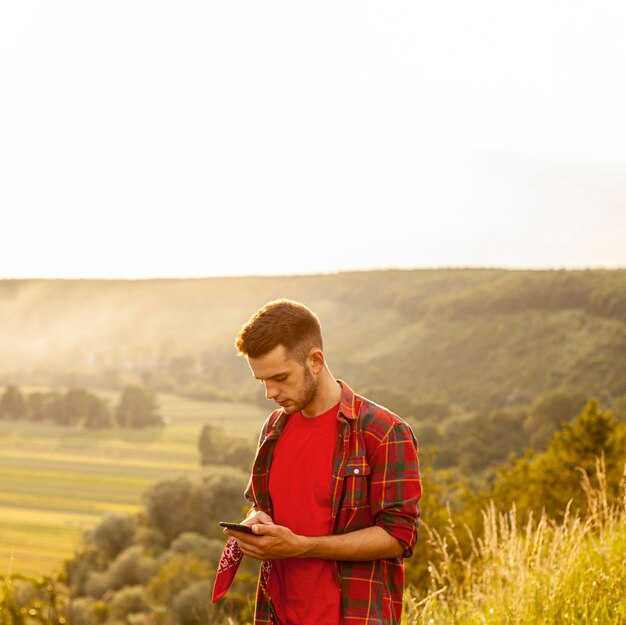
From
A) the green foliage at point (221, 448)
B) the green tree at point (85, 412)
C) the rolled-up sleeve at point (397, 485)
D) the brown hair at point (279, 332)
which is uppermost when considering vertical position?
the brown hair at point (279, 332)

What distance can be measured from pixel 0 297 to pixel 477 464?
56686 millimetres

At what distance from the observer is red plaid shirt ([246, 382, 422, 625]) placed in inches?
97.5

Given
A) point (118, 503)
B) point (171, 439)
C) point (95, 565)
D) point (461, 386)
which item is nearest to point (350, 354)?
point (461, 386)

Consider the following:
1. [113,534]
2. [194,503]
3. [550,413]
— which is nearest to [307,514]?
[194,503]

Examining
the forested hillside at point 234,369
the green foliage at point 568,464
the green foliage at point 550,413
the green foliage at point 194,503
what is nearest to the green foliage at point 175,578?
the forested hillside at point 234,369

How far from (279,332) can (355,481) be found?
1.63 ft

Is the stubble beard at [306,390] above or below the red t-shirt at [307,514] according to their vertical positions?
above

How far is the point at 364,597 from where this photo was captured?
249cm

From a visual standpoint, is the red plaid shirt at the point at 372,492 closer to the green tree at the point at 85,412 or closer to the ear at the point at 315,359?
the ear at the point at 315,359

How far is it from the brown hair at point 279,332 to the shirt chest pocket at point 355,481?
13.8 inches

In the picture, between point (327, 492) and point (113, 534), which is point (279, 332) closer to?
point (327, 492)

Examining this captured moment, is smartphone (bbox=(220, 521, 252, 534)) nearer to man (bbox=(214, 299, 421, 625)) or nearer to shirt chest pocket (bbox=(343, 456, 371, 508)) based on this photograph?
man (bbox=(214, 299, 421, 625))

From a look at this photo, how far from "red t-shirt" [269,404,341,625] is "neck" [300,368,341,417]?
19mm

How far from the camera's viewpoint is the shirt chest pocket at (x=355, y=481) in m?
2.49
